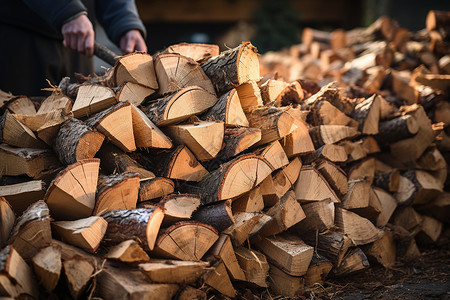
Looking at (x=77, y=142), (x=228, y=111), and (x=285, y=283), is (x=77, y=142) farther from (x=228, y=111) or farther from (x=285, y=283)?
(x=285, y=283)

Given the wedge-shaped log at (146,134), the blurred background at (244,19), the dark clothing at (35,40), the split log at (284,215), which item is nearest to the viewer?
the wedge-shaped log at (146,134)

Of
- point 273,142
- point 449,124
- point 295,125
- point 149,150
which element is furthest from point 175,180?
point 449,124

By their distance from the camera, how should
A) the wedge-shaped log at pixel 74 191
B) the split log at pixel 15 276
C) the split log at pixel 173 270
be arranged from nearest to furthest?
the split log at pixel 15 276 → the split log at pixel 173 270 → the wedge-shaped log at pixel 74 191

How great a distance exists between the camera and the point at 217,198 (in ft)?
5.42

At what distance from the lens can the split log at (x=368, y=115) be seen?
2.38 metres

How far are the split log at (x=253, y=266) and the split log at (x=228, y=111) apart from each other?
599mm

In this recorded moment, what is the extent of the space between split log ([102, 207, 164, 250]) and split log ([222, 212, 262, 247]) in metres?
0.32

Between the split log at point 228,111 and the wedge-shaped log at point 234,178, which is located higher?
the split log at point 228,111

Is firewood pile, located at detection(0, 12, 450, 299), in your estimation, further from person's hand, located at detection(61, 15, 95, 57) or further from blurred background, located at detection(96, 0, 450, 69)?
blurred background, located at detection(96, 0, 450, 69)

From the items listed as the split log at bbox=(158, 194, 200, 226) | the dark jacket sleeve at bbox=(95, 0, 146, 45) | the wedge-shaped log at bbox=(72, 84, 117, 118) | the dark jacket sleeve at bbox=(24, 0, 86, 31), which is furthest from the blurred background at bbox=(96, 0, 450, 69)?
the split log at bbox=(158, 194, 200, 226)

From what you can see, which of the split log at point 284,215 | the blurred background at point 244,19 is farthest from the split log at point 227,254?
the blurred background at point 244,19

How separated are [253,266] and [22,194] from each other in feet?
3.30

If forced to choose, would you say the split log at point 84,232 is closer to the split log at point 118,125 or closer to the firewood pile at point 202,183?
the firewood pile at point 202,183

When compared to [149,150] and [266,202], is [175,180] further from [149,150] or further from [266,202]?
[266,202]
